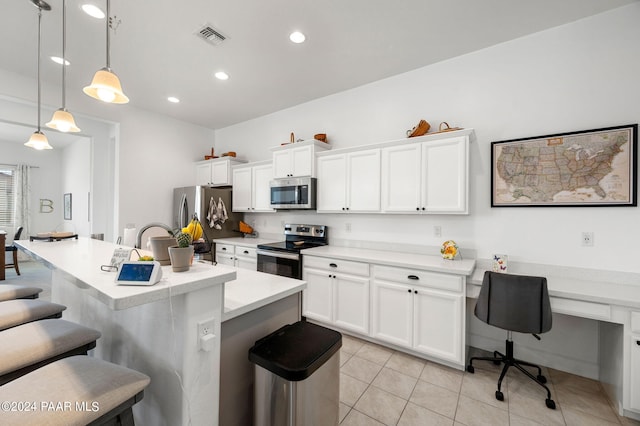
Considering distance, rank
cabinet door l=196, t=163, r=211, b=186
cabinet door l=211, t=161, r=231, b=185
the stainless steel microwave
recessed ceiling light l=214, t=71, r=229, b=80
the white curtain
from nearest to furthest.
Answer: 1. recessed ceiling light l=214, t=71, r=229, b=80
2. the stainless steel microwave
3. cabinet door l=211, t=161, r=231, b=185
4. cabinet door l=196, t=163, r=211, b=186
5. the white curtain

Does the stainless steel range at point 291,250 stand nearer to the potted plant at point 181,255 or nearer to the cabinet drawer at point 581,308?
the potted plant at point 181,255

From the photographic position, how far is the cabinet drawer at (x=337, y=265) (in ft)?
9.32

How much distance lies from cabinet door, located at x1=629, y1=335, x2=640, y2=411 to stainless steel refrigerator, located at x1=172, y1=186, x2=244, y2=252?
4724 mm

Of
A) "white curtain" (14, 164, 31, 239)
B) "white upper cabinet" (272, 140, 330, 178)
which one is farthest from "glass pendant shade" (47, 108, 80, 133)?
"white curtain" (14, 164, 31, 239)

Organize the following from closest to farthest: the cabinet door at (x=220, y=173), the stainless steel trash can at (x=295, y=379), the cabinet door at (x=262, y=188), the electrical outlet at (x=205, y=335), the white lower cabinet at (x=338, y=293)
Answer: the electrical outlet at (x=205, y=335), the stainless steel trash can at (x=295, y=379), the white lower cabinet at (x=338, y=293), the cabinet door at (x=262, y=188), the cabinet door at (x=220, y=173)

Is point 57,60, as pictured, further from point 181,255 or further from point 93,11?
point 181,255

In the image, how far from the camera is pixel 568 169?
2338 millimetres

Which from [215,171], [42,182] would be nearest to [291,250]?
[215,171]

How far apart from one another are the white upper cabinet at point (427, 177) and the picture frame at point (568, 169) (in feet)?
1.25

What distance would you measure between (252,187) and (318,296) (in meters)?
2.22

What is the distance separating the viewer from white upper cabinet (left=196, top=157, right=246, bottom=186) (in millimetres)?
4746

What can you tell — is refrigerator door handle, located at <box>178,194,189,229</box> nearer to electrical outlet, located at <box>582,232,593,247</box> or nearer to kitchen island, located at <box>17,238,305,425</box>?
kitchen island, located at <box>17,238,305,425</box>

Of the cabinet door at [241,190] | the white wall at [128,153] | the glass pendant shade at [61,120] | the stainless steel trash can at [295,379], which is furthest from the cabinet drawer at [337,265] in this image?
the white wall at [128,153]

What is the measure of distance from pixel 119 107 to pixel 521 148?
5.44 meters
